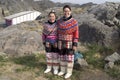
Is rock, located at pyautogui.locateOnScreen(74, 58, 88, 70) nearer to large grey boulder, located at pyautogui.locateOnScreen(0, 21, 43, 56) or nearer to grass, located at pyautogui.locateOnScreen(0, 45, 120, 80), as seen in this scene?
grass, located at pyautogui.locateOnScreen(0, 45, 120, 80)

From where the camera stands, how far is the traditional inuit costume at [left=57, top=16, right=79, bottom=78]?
344 inches

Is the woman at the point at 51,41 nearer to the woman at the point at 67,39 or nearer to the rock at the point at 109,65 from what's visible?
the woman at the point at 67,39

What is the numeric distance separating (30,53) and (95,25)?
11.2ft

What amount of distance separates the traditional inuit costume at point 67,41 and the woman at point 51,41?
0.66 feet

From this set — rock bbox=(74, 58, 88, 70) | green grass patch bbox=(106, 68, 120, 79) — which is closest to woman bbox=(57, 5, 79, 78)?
rock bbox=(74, 58, 88, 70)

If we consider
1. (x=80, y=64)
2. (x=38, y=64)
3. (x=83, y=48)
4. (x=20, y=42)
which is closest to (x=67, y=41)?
(x=80, y=64)

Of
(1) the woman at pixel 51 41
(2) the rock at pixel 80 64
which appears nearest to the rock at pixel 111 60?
(2) the rock at pixel 80 64

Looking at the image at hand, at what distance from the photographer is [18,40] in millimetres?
12320

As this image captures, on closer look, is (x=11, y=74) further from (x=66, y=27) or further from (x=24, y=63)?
(x=66, y=27)

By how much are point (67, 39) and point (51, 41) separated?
66 cm

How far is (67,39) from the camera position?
886 cm

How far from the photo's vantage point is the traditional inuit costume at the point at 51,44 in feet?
29.8

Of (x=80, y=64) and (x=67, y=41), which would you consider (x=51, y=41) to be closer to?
(x=67, y=41)

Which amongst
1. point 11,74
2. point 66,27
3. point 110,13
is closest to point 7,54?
point 11,74
